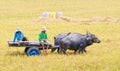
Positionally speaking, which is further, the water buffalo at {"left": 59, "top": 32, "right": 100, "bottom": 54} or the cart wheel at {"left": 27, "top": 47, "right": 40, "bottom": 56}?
the water buffalo at {"left": 59, "top": 32, "right": 100, "bottom": 54}

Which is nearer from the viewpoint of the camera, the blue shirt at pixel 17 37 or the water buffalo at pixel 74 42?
the water buffalo at pixel 74 42

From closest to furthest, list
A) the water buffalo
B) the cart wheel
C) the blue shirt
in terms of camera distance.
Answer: the cart wheel → the water buffalo → the blue shirt

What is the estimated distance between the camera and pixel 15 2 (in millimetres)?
76688

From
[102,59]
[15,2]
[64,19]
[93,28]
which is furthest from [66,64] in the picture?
[15,2]

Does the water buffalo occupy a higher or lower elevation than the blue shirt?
lower

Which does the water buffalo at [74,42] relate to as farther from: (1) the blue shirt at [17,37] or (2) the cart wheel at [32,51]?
(1) the blue shirt at [17,37]

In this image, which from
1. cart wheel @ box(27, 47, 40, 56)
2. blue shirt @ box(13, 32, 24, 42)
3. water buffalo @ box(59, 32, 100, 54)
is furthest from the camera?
blue shirt @ box(13, 32, 24, 42)

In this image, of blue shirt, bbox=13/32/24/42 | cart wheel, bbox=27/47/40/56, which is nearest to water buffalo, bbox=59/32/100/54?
cart wheel, bbox=27/47/40/56

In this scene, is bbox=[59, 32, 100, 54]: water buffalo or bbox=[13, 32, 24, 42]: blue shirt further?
bbox=[13, 32, 24, 42]: blue shirt

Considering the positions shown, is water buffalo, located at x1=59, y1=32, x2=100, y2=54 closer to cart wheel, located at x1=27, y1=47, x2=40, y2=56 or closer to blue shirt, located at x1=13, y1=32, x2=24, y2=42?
cart wheel, located at x1=27, y1=47, x2=40, y2=56

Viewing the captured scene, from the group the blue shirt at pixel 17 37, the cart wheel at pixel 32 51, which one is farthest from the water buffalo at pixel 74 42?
the blue shirt at pixel 17 37

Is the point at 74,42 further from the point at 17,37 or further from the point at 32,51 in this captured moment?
the point at 17,37

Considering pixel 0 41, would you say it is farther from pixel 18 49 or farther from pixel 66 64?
pixel 66 64

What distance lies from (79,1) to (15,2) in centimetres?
1243
